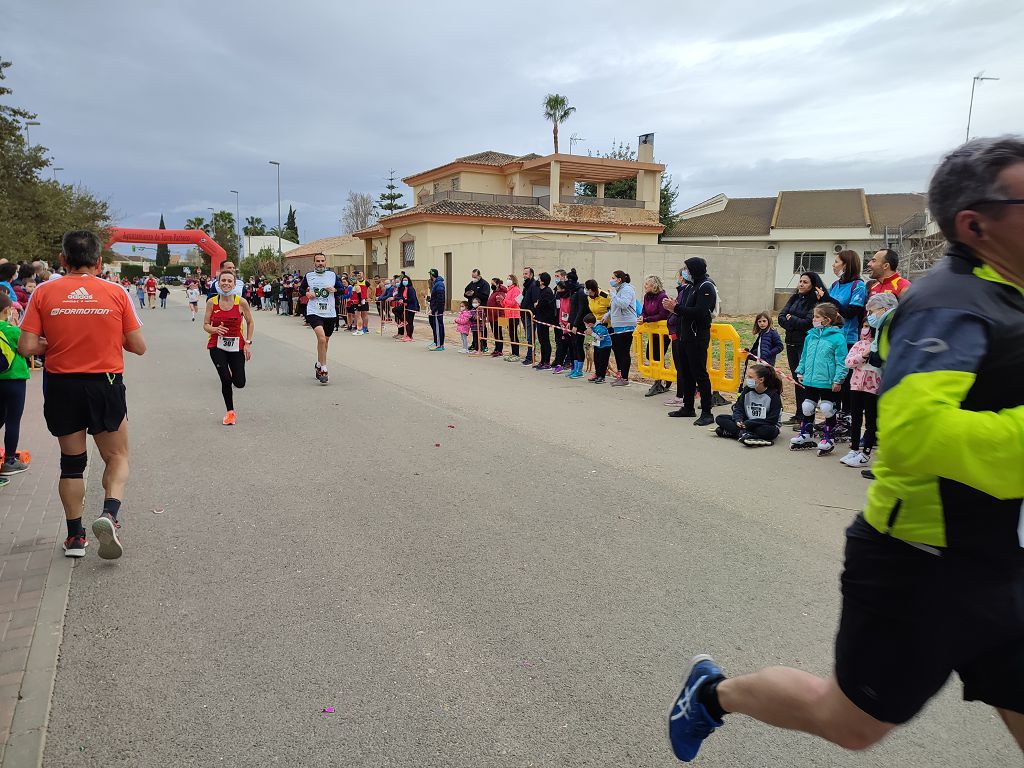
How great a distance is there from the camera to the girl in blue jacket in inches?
293

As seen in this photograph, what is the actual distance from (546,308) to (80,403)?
34.8 ft

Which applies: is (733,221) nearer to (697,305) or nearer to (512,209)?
(512,209)

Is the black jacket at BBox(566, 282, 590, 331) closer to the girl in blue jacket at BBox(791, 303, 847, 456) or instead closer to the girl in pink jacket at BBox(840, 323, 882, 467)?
the girl in blue jacket at BBox(791, 303, 847, 456)

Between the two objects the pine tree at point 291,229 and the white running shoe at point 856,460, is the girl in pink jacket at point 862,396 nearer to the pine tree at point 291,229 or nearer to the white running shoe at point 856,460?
the white running shoe at point 856,460

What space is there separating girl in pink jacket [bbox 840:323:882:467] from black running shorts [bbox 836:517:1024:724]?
5.43 m

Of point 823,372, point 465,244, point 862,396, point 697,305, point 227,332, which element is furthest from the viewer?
point 465,244

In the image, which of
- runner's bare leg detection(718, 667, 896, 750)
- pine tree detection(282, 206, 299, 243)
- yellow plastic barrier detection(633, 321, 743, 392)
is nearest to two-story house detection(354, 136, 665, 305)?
yellow plastic barrier detection(633, 321, 743, 392)

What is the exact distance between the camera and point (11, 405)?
611 cm

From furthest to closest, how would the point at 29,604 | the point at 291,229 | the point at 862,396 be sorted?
the point at 291,229, the point at 862,396, the point at 29,604

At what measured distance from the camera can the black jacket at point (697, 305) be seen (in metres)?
8.85

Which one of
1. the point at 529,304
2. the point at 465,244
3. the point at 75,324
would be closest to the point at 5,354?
the point at 75,324

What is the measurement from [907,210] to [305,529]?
56.0 m

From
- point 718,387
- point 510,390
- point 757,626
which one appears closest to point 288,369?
point 510,390

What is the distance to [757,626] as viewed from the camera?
3.61 m
